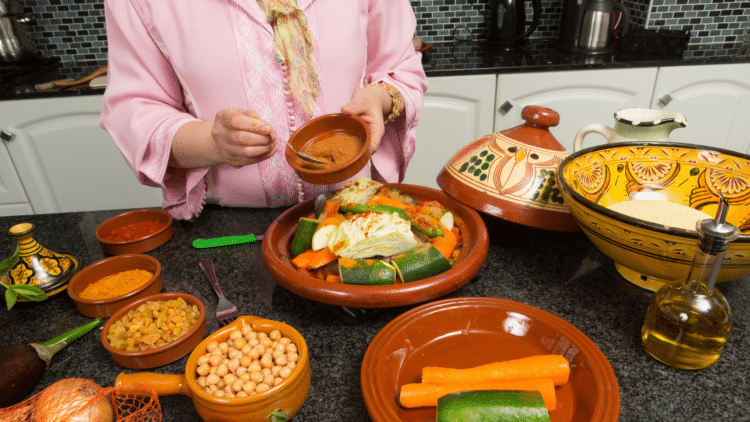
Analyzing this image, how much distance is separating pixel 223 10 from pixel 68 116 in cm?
166

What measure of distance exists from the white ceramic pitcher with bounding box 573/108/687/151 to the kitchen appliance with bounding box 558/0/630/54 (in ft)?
5.50

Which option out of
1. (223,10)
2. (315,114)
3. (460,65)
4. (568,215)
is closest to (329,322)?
(568,215)

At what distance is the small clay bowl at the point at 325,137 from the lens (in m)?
0.84

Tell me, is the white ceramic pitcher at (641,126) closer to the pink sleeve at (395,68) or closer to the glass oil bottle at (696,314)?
the glass oil bottle at (696,314)

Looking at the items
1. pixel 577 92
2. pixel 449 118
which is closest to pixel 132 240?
pixel 449 118

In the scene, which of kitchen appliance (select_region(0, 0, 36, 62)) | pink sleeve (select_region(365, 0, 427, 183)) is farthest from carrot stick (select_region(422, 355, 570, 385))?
kitchen appliance (select_region(0, 0, 36, 62))

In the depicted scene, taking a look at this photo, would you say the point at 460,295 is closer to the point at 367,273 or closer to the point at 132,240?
the point at 367,273

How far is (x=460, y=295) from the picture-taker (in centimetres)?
83

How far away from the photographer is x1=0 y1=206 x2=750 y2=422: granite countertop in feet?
1.98

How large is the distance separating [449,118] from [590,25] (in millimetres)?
859

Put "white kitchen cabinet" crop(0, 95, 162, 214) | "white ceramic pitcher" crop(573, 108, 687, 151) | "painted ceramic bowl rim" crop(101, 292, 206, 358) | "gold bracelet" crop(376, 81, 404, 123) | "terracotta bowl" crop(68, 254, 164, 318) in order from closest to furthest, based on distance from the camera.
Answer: "painted ceramic bowl rim" crop(101, 292, 206, 358)
"terracotta bowl" crop(68, 254, 164, 318)
"white ceramic pitcher" crop(573, 108, 687, 151)
"gold bracelet" crop(376, 81, 404, 123)
"white kitchen cabinet" crop(0, 95, 162, 214)

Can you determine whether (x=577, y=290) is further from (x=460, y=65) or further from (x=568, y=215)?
(x=460, y=65)

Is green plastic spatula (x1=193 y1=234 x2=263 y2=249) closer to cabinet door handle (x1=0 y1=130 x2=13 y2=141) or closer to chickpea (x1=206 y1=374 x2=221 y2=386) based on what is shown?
chickpea (x1=206 y1=374 x2=221 y2=386)

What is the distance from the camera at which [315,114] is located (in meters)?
1.20
